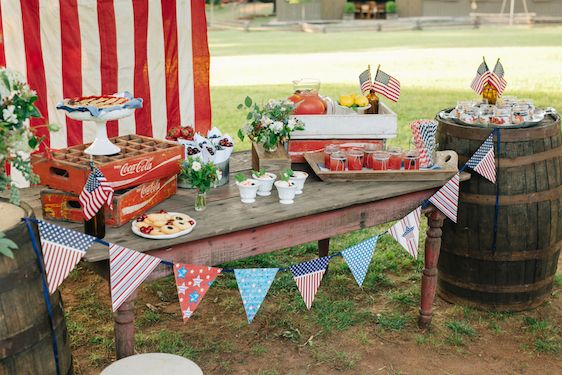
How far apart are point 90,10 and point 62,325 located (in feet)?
10.5

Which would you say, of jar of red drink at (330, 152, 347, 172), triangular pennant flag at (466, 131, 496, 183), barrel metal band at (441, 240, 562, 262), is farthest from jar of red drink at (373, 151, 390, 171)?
barrel metal band at (441, 240, 562, 262)

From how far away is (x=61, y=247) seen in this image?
9.53 ft

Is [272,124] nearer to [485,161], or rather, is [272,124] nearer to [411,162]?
[411,162]

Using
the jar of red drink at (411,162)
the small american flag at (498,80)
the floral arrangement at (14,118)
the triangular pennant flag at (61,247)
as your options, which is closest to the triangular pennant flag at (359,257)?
the jar of red drink at (411,162)

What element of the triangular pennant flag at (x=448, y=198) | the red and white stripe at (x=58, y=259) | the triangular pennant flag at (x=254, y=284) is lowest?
the triangular pennant flag at (x=254, y=284)

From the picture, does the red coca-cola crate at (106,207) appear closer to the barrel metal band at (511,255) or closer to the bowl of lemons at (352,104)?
the bowl of lemons at (352,104)

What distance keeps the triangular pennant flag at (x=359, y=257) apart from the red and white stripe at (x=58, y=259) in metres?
1.36

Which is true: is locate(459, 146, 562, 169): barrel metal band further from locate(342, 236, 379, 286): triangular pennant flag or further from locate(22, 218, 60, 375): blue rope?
locate(22, 218, 60, 375): blue rope

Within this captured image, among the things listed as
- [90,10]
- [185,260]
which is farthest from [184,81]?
[185,260]

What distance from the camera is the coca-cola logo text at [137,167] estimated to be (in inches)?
127

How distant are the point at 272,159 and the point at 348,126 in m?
0.56

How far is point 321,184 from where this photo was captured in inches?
156

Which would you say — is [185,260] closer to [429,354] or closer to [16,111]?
[16,111]

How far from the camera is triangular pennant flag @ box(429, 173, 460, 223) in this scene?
406 cm
